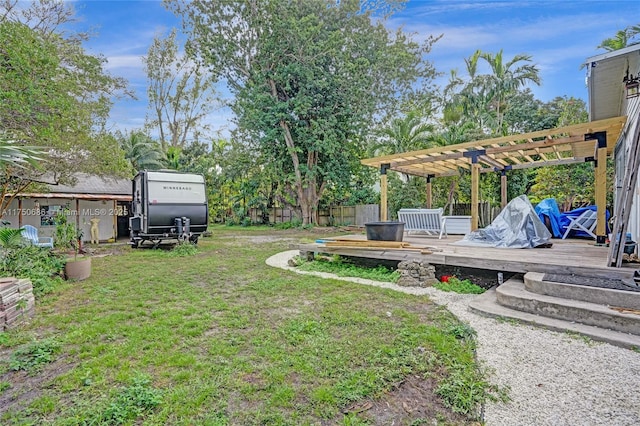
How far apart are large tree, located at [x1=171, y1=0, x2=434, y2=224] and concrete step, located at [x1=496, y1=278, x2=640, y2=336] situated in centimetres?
1273

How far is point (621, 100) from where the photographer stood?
675 centimetres

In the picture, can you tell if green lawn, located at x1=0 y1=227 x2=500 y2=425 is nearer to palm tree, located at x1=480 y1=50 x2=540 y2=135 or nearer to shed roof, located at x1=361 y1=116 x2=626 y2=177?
shed roof, located at x1=361 y1=116 x2=626 y2=177

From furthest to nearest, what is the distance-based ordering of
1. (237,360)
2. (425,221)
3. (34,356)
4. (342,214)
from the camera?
(342,214) → (425,221) → (34,356) → (237,360)

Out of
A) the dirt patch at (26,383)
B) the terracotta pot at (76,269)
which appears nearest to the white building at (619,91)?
the dirt patch at (26,383)

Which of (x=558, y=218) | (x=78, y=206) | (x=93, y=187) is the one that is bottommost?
(x=558, y=218)

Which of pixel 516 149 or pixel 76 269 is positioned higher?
pixel 516 149

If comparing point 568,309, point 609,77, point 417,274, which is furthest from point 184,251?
point 609,77

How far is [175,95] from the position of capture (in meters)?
25.4

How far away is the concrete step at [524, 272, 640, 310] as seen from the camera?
3289 millimetres

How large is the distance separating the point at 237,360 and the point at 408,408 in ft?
4.59

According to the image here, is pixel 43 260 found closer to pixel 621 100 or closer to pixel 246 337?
pixel 246 337

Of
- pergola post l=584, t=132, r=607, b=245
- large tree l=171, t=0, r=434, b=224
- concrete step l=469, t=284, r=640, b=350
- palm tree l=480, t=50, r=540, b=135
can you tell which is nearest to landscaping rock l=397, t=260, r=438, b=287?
concrete step l=469, t=284, r=640, b=350

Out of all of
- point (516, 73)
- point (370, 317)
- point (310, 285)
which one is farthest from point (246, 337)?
point (516, 73)

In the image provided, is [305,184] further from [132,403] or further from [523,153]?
[132,403]
